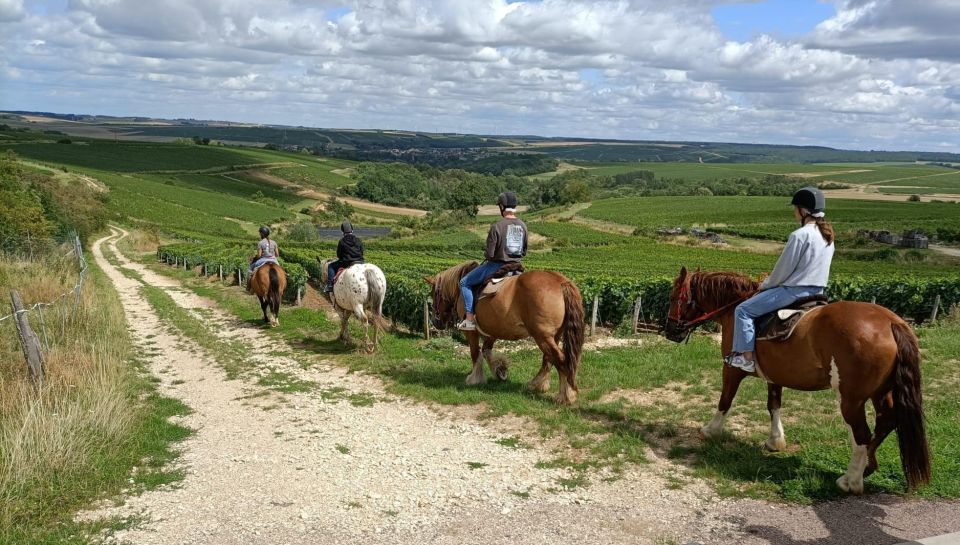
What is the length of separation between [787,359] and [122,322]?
44.1 feet

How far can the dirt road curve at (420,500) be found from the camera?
18.2ft

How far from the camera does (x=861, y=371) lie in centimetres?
604

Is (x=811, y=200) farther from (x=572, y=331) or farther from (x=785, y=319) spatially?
(x=572, y=331)

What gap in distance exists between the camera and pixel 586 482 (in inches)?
257

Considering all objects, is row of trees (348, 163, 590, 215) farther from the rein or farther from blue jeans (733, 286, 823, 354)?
blue jeans (733, 286, 823, 354)

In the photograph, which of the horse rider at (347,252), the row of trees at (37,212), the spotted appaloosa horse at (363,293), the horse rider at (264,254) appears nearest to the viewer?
the spotted appaloosa horse at (363,293)

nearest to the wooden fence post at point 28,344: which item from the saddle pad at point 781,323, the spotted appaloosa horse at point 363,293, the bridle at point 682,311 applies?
the spotted appaloosa horse at point 363,293

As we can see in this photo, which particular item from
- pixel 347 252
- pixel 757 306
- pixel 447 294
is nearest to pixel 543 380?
pixel 447 294

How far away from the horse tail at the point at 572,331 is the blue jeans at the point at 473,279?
130cm

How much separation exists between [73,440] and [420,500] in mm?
3861

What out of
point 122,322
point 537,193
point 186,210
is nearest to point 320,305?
point 122,322

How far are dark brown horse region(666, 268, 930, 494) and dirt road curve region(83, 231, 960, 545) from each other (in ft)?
1.43

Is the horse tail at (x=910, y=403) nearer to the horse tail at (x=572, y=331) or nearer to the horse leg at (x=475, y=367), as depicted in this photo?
the horse tail at (x=572, y=331)

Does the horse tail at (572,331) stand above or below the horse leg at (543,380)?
above
